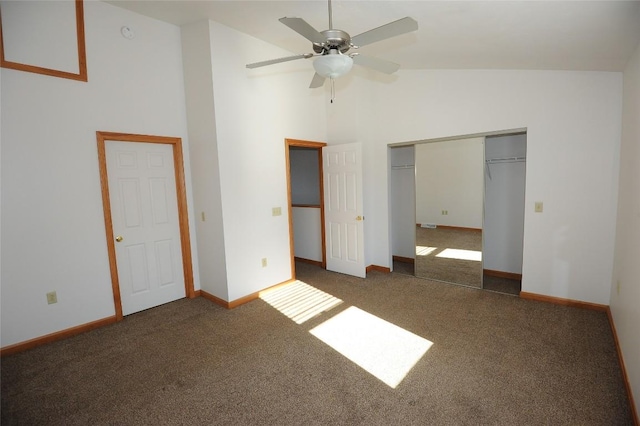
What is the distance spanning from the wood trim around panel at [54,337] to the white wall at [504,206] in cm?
443

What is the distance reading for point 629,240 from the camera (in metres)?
2.30

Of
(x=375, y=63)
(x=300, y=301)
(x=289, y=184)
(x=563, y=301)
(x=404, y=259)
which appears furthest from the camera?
(x=404, y=259)

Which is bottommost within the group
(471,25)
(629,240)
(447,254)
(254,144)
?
(447,254)

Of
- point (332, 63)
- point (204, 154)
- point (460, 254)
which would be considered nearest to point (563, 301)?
point (460, 254)

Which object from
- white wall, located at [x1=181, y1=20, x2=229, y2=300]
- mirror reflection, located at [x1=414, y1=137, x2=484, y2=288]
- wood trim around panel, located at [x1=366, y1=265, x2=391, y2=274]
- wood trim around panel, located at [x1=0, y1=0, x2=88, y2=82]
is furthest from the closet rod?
wood trim around panel, located at [x1=0, y1=0, x2=88, y2=82]

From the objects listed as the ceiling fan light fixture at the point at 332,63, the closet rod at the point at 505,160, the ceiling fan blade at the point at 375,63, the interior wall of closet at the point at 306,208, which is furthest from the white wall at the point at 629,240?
the interior wall of closet at the point at 306,208

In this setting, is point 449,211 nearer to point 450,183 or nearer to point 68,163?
point 450,183

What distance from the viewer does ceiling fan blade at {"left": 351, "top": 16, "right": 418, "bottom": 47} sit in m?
1.75

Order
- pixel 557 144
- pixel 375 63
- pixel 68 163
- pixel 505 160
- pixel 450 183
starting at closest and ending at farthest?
pixel 375 63, pixel 68 163, pixel 557 144, pixel 505 160, pixel 450 183

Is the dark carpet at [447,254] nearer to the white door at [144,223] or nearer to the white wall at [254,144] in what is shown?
the white wall at [254,144]

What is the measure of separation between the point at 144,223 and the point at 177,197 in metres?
0.46

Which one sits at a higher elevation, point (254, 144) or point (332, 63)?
point (332, 63)

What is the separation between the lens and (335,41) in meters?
1.93

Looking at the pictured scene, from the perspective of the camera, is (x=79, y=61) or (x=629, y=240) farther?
(x=79, y=61)
